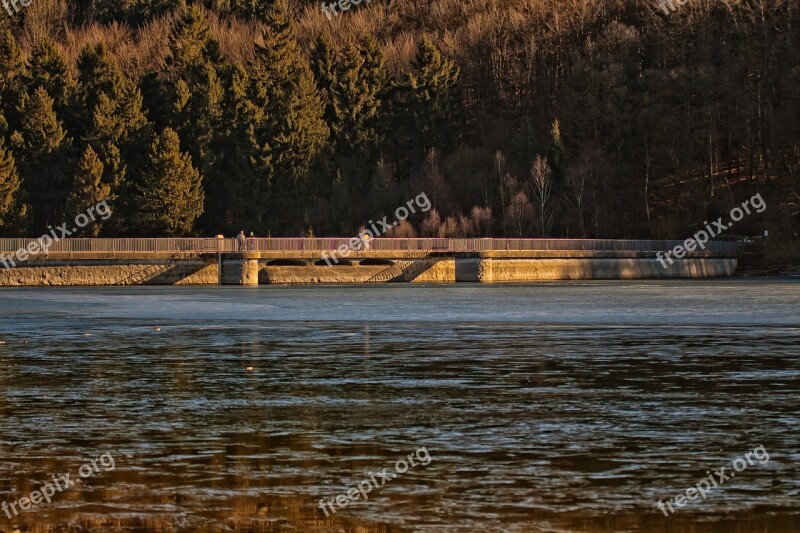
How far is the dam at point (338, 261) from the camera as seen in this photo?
66.8 m

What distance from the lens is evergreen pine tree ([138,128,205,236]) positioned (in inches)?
3118

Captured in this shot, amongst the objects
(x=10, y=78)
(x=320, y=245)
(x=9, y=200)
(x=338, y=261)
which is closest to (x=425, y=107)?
(x=320, y=245)

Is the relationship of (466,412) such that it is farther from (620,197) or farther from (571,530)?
(620,197)

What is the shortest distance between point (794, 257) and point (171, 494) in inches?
2777

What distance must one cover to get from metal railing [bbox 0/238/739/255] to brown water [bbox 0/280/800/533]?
3641 centimetres

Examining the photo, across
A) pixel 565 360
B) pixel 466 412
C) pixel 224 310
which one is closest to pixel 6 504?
pixel 466 412

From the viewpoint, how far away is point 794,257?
76.8 meters

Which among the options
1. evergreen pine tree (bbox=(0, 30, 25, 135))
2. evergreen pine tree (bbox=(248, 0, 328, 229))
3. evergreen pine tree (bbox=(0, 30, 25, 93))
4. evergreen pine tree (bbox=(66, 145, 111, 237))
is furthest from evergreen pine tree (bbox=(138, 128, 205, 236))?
evergreen pine tree (bbox=(0, 30, 25, 93))

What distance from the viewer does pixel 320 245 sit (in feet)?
236

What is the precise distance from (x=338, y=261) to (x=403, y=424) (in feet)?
188

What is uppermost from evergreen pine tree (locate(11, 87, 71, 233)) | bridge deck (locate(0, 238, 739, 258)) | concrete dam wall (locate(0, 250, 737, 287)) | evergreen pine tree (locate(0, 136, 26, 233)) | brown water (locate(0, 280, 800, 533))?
evergreen pine tree (locate(11, 87, 71, 233))

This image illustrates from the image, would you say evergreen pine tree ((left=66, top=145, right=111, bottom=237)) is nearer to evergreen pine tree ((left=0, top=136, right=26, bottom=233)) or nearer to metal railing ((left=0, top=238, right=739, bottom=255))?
evergreen pine tree ((left=0, top=136, right=26, bottom=233))

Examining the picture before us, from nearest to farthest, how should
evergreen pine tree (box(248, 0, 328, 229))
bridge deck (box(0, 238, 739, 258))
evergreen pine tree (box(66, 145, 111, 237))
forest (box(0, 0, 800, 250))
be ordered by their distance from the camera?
bridge deck (box(0, 238, 739, 258))
evergreen pine tree (box(66, 145, 111, 237))
forest (box(0, 0, 800, 250))
evergreen pine tree (box(248, 0, 328, 229))

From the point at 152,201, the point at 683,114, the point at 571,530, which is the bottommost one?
the point at 571,530
